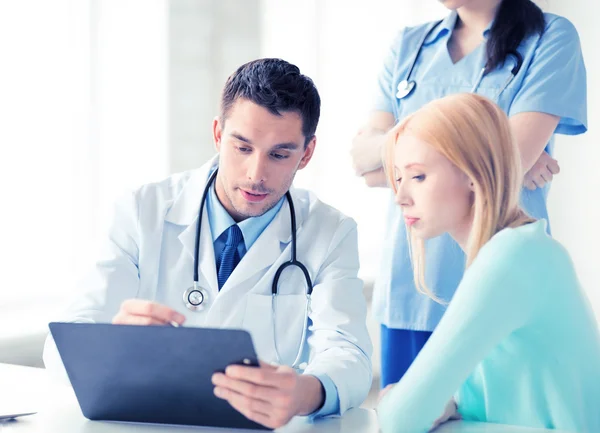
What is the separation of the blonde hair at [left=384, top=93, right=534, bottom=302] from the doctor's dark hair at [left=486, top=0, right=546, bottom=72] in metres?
0.46

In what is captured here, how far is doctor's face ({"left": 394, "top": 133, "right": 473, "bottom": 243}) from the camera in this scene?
131 cm

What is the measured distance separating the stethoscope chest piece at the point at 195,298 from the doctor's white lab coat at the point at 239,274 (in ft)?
0.04

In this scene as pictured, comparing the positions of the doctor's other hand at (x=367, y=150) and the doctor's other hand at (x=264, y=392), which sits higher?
the doctor's other hand at (x=367, y=150)

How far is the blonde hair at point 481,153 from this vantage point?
1250 mm

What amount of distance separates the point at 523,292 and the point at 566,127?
88 cm

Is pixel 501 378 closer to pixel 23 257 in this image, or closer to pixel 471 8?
pixel 471 8

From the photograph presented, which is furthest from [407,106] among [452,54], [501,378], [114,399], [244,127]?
[114,399]

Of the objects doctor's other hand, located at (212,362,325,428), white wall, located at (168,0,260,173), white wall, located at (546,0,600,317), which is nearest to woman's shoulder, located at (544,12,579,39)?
doctor's other hand, located at (212,362,325,428)

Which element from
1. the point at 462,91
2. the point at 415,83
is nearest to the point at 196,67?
the point at 415,83

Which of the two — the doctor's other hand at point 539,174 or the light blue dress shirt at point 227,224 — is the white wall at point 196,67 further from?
the doctor's other hand at point 539,174

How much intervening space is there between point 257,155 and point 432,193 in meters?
0.36

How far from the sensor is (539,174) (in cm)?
174

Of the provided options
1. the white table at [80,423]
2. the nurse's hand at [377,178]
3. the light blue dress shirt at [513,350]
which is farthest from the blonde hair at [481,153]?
the nurse's hand at [377,178]

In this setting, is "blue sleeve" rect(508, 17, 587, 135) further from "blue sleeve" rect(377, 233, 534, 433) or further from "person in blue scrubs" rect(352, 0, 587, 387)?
"blue sleeve" rect(377, 233, 534, 433)
